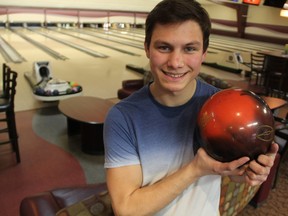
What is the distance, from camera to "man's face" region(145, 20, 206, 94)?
2.57ft

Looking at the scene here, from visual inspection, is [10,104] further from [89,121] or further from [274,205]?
[274,205]

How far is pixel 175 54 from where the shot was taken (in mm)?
794

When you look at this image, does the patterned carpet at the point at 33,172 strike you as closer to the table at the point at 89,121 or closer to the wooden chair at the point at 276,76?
the table at the point at 89,121

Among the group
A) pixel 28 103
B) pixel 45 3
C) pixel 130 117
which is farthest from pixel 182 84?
pixel 45 3

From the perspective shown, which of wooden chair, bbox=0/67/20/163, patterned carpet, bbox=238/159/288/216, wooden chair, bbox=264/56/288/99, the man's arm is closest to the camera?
the man's arm

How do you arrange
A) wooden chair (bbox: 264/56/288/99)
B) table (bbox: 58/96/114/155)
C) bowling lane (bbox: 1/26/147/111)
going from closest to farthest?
table (bbox: 58/96/114/155)
bowling lane (bbox: 1/26/147/111)
wooden chair (bbox: 264/56/288/99)

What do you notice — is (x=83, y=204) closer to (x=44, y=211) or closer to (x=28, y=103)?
(x=44, y=211)

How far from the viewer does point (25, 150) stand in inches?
112

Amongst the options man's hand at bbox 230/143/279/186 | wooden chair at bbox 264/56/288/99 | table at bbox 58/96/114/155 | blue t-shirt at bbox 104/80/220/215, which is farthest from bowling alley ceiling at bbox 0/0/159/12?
man's hand at bbox 230/143/279/186

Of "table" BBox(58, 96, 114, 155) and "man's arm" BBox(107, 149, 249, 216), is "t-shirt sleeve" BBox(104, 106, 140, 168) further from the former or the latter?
"table" BBox(58, 96, 114, 155)

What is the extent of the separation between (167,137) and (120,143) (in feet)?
0.48

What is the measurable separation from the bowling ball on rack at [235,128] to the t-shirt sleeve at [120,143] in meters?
0.21

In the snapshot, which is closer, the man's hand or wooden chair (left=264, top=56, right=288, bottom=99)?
the man's hand

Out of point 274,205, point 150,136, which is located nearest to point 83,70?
point 274,205
